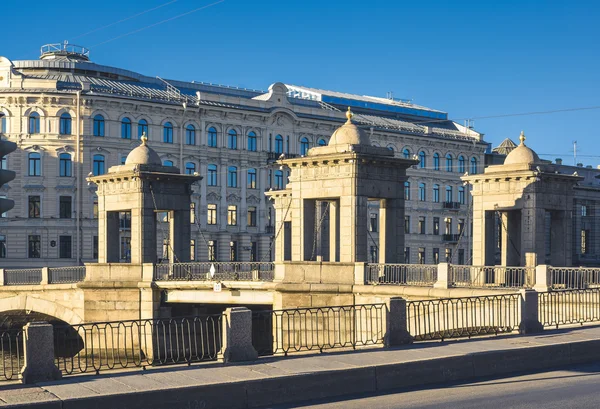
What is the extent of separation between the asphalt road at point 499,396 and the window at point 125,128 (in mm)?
52931

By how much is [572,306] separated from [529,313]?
3227mm

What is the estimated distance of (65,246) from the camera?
6688 cm

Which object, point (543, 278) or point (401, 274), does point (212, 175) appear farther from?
point (543, 278)

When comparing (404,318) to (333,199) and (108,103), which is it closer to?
(333,199)

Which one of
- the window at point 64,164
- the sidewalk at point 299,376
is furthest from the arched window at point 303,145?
the sidewalk at point 299,376

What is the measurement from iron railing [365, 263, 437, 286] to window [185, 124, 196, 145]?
38.7 m

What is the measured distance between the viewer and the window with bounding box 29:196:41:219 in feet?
219

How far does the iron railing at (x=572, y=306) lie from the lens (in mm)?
25312

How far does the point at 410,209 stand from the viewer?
81.9 metres

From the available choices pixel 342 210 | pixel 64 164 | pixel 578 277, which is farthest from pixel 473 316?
pixel 64 164

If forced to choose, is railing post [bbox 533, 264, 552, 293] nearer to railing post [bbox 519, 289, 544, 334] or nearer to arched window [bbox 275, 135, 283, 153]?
railing post [bbox 519, 289, 544, 334]

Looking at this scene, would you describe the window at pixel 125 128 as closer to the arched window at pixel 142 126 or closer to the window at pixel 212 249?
the arched window at pixel 142 126

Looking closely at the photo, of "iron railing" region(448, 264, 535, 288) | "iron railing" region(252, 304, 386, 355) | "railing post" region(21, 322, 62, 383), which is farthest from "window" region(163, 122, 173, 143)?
"railing post" region(21, 322, 62, 383)

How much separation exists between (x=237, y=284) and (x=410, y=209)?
4544cm
